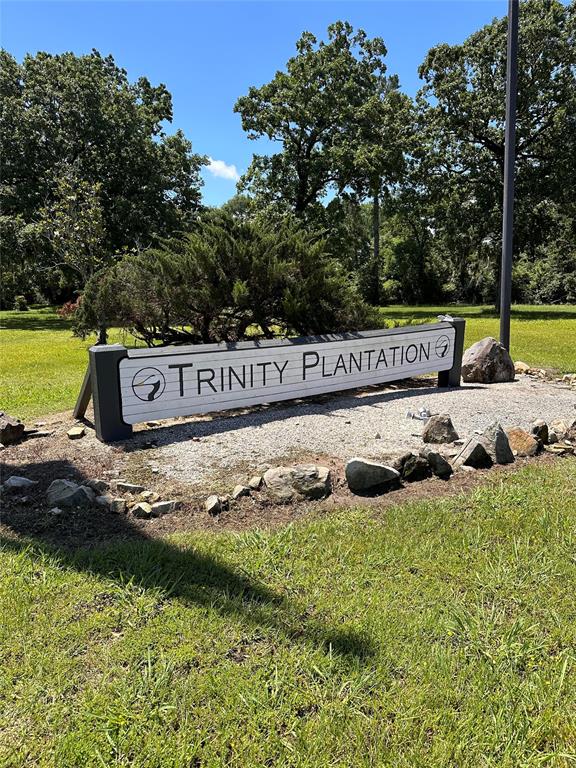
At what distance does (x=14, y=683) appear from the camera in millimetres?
1986

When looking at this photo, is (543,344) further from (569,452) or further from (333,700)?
(333,700)

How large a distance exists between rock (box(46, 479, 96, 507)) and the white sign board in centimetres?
132

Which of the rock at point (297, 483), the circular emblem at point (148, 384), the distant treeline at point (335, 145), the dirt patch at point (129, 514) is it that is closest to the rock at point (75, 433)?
the dirt patch at point (129, 514)

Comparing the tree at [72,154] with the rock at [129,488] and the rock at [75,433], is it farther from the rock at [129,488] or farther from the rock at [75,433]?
the rock at [129,488]

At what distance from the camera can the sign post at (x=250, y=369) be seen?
4.83 meters

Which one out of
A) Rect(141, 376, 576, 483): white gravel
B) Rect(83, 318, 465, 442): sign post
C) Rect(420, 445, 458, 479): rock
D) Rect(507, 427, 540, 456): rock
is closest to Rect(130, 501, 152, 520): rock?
Rect(141, 376, 576, 483): white gravel

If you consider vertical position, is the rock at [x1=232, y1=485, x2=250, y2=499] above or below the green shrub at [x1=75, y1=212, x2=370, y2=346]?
below

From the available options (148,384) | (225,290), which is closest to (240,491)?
(148,384)

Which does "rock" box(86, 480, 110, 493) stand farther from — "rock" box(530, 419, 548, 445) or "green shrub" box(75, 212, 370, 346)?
"rock" box(530, 419, 548, 445)

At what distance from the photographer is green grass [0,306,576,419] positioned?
23.6 ft

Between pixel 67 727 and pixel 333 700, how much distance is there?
3.08 feet

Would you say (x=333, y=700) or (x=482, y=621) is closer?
(x=333, y=700)

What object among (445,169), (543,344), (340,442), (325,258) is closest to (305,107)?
(445,169)

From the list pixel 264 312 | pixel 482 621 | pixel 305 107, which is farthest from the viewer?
pixel 305 107
